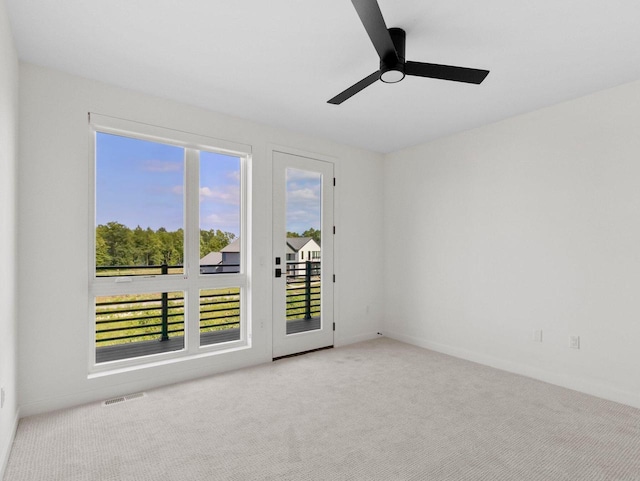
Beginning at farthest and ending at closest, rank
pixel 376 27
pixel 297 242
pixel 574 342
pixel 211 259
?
1. pixel 297 242
2. pixel 211 259
3. pixel 574 342
4. pixel 376 27

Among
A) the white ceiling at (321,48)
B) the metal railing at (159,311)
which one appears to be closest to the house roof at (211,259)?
the metal railing at (159,311)

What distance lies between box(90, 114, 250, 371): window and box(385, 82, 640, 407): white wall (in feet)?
7.15

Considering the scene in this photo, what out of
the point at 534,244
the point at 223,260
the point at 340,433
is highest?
the point at 534,244

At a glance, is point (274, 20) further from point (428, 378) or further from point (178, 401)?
point (428, 378)

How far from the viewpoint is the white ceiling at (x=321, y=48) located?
6.48ft

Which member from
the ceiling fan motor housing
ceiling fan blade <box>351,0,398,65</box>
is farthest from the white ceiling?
ceiling fan blade <box>351,0,398,65</box>

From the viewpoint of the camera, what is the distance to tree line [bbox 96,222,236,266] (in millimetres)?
2986

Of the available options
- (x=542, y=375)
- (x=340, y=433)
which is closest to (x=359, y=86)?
(x=340, y=433)

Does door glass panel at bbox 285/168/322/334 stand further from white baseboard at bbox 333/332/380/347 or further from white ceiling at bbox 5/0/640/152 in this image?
white ceiling at bbox 5/0/640/152

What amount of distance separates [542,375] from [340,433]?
212 cm

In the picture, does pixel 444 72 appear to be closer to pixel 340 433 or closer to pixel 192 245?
pixel 340 433

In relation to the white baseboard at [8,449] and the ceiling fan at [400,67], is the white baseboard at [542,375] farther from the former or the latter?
the white baseboard at [8,449]

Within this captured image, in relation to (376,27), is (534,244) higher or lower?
lower

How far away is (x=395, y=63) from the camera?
6.64 ft
